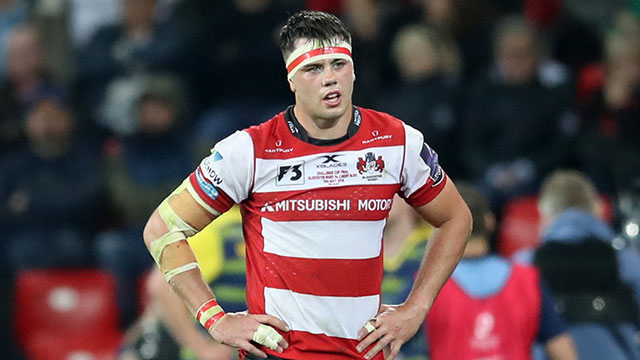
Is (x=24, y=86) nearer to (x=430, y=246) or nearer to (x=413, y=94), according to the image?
(x=413, y=94)

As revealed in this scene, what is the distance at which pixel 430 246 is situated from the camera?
16.8 ft

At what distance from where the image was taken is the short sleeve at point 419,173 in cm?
493

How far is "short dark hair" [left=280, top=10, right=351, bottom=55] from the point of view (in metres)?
4.80

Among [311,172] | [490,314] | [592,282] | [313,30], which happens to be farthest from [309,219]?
[592,282]

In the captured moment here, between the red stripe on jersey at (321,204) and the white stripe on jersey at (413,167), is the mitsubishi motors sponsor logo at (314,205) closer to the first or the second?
the red stripe on jersey at (321,204)

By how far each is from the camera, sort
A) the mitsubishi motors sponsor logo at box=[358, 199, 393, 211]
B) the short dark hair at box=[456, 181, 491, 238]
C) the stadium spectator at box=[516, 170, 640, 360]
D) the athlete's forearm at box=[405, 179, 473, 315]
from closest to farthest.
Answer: the mitsubishi motors sponsor logo at box=[358, 199, 393, 211]
the athlete's forearm at box=[405, 179, 473, 315]
the short dark hair at box=[456, 181, 491, 238]
the stadium spectator at box=[516, 170, 640, 360]

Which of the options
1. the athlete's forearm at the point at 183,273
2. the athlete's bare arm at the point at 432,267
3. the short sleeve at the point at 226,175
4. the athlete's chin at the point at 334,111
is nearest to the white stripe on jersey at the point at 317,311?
the athlete's bare arm at the point at 432,267

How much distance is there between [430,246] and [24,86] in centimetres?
672

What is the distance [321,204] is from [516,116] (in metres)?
5.42

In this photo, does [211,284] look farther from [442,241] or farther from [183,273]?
[442,241]

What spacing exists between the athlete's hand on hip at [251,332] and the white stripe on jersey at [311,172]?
0.50 meters

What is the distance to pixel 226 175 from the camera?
4.78m

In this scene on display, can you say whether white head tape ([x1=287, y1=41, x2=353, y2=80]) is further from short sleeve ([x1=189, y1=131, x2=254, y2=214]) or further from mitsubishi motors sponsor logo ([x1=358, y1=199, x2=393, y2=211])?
mitsubishi motors sponsor logo ([x1=358, y1=199, x2=393, y2=211])

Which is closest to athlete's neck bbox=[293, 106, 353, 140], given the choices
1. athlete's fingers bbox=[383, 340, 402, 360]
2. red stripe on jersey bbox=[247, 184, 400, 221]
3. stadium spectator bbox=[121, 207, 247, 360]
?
red stripe on jersey bbox=[247, 184, 400, 221]
